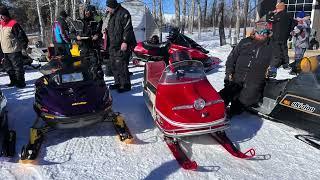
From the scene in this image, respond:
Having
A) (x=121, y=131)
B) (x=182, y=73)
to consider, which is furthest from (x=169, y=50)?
(x=121, y=131)

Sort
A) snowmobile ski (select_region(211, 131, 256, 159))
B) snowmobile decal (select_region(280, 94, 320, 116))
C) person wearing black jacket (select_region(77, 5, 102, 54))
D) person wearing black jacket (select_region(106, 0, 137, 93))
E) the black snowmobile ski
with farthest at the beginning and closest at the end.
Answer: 1. person wearing black jacket (select_region(77, 5, 102, 54))
2. person wearing black jacket (select_region(106, 0, 137, 93))
3. the black snowmobile ski
4. snowmobile decal (select_region(280, 94, 320, 116))
5. snowmobile ski (select_region(211, 131, 256, 159))

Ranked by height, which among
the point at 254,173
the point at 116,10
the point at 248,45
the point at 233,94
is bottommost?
the point at 254,173

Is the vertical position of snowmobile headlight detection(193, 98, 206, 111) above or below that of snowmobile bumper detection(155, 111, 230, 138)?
above

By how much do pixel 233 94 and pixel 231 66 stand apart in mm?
451

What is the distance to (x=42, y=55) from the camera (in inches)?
431

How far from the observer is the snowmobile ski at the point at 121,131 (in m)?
4.30

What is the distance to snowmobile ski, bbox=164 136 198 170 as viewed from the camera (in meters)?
3.69

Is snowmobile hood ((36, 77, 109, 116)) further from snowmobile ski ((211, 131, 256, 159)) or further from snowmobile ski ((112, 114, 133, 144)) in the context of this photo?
snowmobile ski ((211, 131, 256, 159))

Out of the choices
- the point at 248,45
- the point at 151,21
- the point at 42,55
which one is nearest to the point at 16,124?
the point at 248,45

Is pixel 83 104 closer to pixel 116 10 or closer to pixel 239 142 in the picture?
pixel 239 142

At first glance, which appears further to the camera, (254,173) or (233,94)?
(233,94)

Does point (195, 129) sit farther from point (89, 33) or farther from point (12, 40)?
point (12, 40)

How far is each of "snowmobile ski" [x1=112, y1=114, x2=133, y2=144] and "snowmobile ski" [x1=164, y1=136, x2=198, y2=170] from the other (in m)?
0.47

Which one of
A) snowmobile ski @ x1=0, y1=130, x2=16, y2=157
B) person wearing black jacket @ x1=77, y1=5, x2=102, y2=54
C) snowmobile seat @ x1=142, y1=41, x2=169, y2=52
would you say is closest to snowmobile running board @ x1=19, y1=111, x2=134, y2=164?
snowmobile ski @ x1=0, y1=130, x2=16, y2=157
